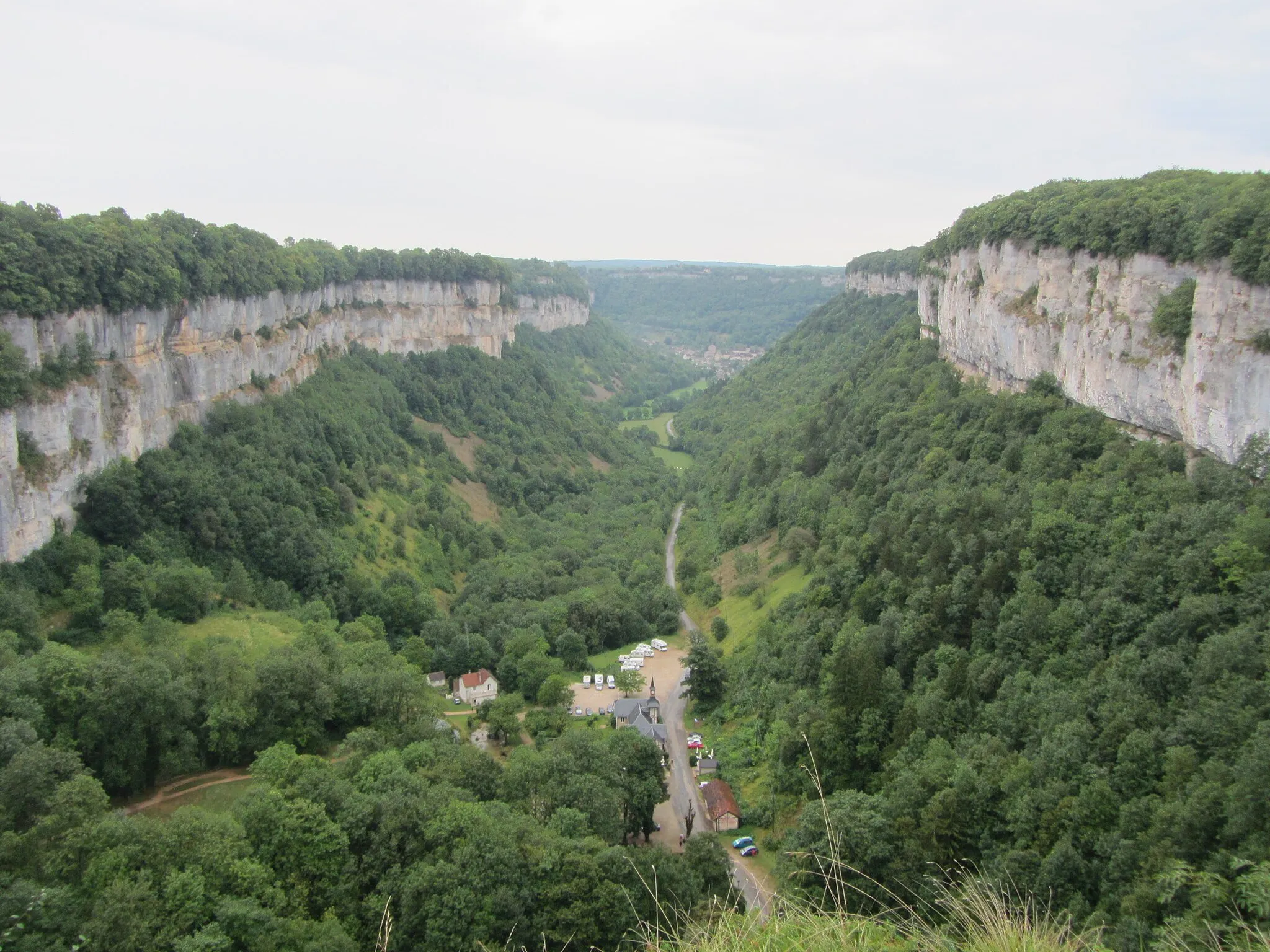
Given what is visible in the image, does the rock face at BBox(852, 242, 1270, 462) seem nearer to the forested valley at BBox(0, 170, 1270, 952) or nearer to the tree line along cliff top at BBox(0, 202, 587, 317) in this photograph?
the forested valley at BBox(0, 170, 1270, 952)

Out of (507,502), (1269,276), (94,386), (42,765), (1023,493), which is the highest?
(1269,276)

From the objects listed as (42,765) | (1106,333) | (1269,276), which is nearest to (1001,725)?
(1269,276)

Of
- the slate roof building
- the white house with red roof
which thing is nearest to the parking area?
the slate roof building

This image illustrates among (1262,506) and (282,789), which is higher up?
(1262,506)

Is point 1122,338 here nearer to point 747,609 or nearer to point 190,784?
point 747,609

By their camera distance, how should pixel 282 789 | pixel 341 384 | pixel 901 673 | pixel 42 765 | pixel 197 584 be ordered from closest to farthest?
pixel 42 765, pixel 282 789, pixel 901 673, pixel 197 584, pixel 341 384

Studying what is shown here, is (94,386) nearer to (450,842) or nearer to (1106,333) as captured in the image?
(450,842)

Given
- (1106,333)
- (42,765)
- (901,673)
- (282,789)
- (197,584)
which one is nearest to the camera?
(42,765)
